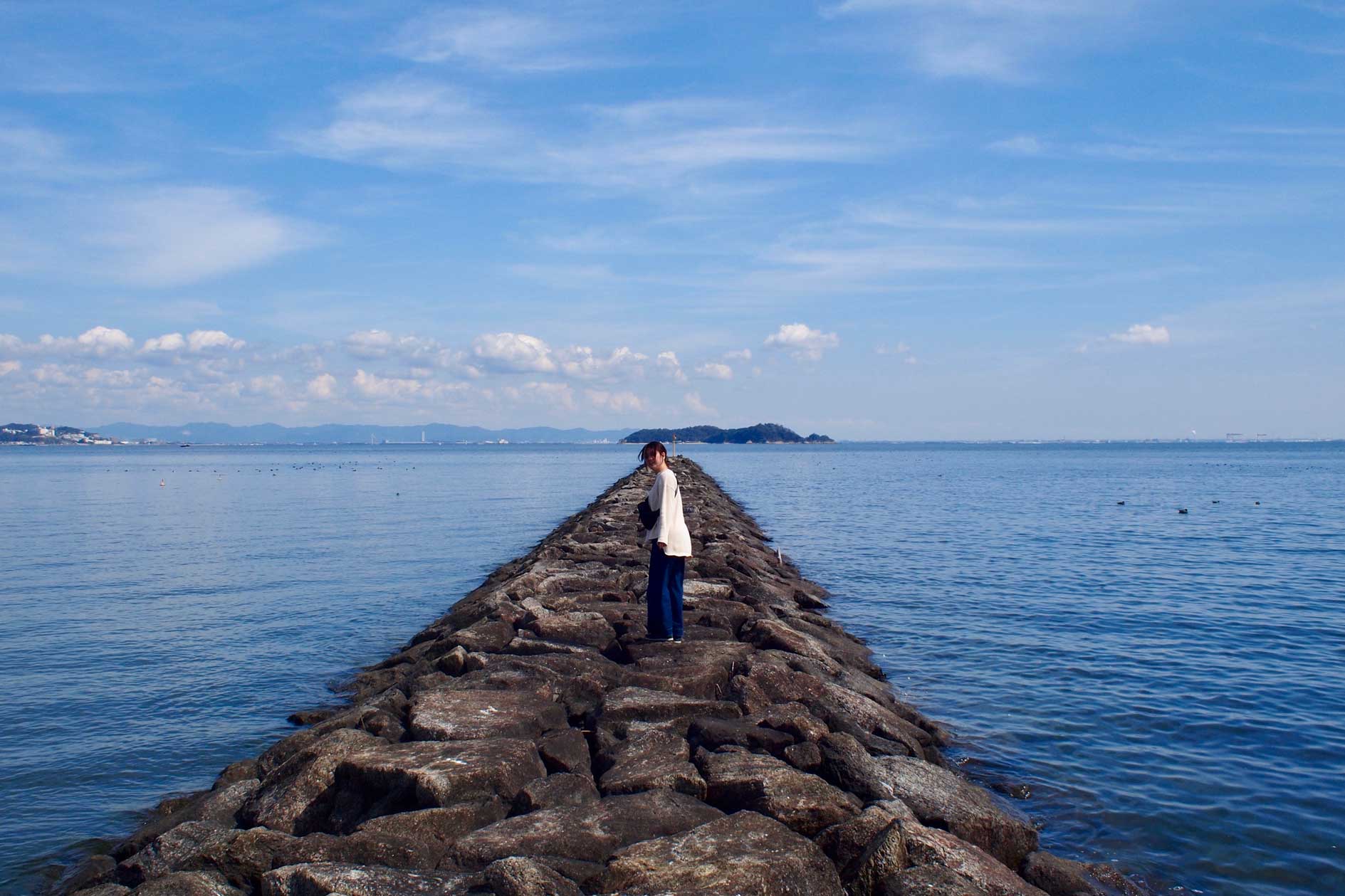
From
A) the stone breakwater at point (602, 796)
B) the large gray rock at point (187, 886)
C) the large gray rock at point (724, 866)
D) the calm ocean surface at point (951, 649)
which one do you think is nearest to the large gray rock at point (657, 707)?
the stone breakwater at point (602, 796)

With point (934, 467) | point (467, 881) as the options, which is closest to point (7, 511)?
point (467, 881)

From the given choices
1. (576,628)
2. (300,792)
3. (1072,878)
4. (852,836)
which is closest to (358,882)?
(300,792)

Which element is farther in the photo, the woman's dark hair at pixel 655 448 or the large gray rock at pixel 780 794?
the woman's dark hair at pixel 655 448

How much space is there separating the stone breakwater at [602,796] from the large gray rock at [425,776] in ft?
0.05

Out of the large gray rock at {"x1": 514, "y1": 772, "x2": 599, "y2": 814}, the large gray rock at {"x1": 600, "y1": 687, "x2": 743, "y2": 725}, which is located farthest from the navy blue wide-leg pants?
the large gray rock at {"x1": 514, "y1": 772, "x2": 599, "y2": 814}

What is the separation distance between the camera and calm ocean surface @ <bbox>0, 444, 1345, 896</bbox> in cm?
784

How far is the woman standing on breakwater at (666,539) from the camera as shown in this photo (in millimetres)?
9172

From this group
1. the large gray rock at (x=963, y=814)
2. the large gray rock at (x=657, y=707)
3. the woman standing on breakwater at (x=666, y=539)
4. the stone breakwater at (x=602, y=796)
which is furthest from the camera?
the woman standing on breakwater at (x=666, y=539)

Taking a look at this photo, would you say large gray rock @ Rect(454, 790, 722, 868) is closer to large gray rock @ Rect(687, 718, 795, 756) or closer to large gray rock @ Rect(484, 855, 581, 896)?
large gray rock @ Rect(484, 855, 581, 896)

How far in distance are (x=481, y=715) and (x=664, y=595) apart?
8.80 feet

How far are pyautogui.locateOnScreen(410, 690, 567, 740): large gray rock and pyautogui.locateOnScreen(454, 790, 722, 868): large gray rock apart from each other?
1404mm

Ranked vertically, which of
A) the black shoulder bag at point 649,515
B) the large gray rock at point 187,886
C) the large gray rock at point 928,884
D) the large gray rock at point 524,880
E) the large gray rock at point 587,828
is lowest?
the large gray rock at point 187,886

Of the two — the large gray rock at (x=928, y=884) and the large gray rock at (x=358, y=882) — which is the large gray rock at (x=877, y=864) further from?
the large gray rock at (x=358, y=882)

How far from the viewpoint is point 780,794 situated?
597 centimetres
